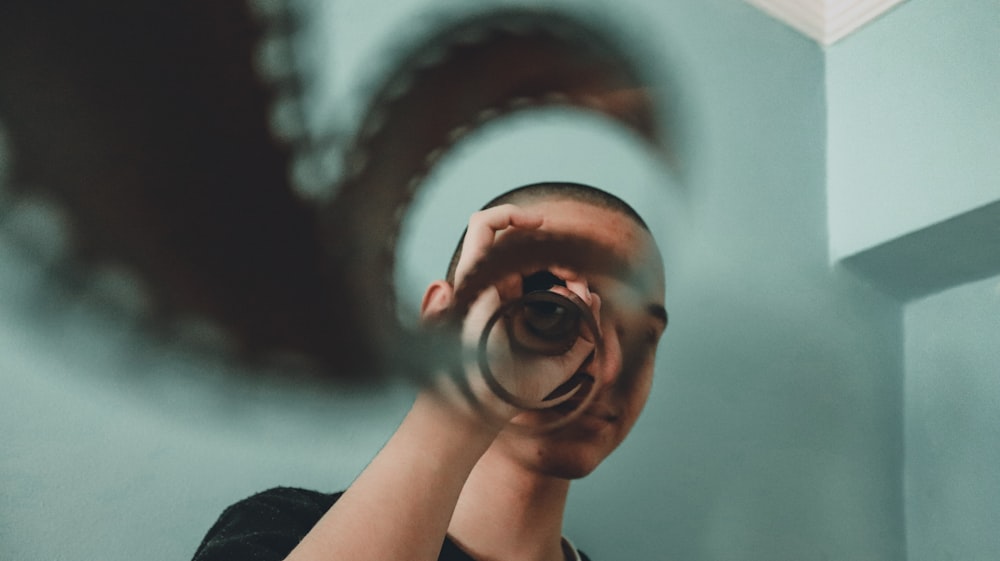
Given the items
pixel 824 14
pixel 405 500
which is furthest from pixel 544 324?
pixel 824 14

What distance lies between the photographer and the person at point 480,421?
0.64ft

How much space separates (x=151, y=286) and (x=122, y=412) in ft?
1.73

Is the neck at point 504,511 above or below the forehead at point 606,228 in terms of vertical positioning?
above

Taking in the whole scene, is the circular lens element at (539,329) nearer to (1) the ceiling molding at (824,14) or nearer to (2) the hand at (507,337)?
(2) the hand at (507,337)

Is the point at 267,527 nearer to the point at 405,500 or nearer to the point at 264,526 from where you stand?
the point at 264,526

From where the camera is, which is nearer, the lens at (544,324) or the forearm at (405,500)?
the lens at (544,324)

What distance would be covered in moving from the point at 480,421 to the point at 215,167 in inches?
5.3

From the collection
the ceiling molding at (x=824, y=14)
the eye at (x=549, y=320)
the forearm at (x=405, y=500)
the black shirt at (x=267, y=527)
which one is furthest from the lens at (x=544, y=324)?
the ceiling molding at (x=824, y=14)

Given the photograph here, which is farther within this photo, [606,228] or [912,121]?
[912,121]

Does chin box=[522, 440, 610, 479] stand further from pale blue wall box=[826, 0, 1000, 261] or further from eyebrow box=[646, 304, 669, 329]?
pale blue wall box=[826, 0, 1000, 261]

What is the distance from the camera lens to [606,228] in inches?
8.4

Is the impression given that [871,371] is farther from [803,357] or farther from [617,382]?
[617,382]

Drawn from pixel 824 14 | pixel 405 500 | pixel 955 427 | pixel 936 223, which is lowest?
pixel 405 500

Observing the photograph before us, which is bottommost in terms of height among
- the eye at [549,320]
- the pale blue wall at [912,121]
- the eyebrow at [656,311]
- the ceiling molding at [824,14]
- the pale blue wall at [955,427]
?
the eye at [549,320]
